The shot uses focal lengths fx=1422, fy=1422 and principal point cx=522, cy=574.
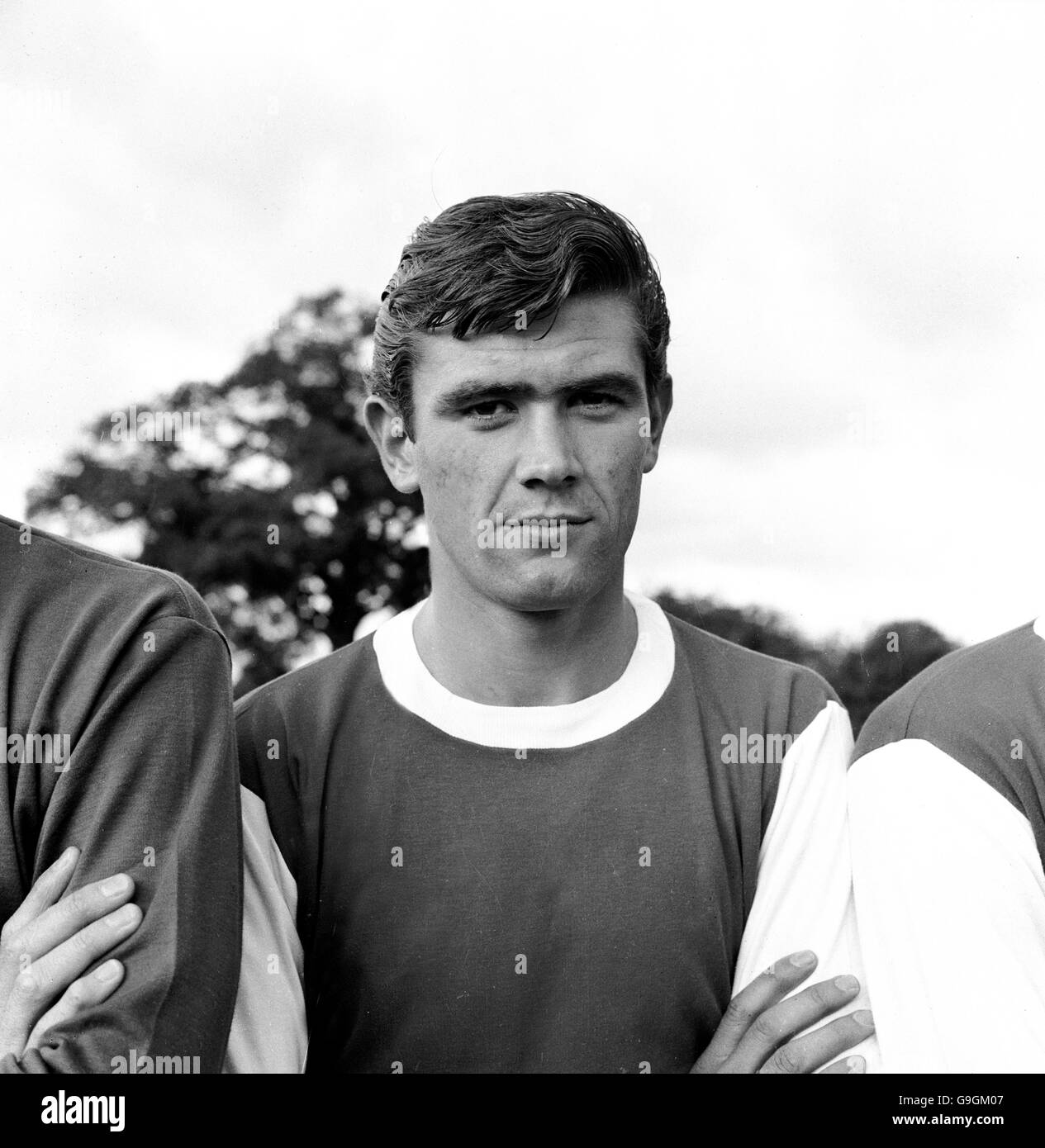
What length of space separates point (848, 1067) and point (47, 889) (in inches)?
48.2

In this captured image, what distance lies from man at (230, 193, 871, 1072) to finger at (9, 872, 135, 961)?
34 cm

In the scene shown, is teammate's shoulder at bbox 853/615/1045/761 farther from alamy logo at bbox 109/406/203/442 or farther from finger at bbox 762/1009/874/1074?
alamy logo at bbox 109/406/203/442

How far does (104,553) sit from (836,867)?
1282 millimetres

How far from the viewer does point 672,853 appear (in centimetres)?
241

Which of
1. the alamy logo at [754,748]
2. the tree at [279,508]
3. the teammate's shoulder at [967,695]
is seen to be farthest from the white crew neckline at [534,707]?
the tree at [279,508]

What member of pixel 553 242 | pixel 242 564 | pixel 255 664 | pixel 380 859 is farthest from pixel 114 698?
pixel 242 564

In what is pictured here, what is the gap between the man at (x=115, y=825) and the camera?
191 cm

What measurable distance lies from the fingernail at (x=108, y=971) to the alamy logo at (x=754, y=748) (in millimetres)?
1073

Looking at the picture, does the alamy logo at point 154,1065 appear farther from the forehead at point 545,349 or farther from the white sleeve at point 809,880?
the forehead at point 545,349

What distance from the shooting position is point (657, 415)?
266 centimetres

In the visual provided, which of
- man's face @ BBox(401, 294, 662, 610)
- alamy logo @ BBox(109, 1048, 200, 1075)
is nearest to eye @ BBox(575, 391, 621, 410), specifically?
man's face @ BBox(401, 294, 662, 610)

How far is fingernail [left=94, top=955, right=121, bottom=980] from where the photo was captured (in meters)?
1.92

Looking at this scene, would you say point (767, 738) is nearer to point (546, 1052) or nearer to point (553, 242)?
point (546, 1052)

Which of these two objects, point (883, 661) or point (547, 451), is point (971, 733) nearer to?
point (883, 661)
